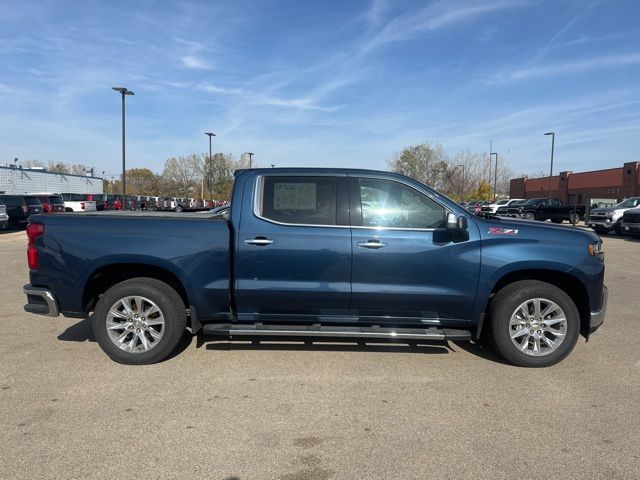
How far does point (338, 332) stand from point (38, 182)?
5536 centimetres

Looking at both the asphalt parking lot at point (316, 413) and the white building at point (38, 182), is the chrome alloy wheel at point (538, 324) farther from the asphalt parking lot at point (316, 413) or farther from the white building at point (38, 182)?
the white building at point (38, 182)

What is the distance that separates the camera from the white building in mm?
44188

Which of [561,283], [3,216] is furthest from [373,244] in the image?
[3,216]

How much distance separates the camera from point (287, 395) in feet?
12.7

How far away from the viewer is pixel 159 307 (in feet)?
14.6

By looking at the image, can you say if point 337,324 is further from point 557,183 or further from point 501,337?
point 557,183

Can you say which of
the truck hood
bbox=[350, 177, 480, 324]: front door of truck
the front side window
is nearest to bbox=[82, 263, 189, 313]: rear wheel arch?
bbox=[350, 177, 480, 324]: front door of truck

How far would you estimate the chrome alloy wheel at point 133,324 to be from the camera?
448cm

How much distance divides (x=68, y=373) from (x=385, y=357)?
303cm

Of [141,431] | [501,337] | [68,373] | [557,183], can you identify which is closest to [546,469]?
[501,337]

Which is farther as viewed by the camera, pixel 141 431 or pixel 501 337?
pixel 501 337

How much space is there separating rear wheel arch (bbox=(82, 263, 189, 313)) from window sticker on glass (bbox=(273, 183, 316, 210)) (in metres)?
1.24

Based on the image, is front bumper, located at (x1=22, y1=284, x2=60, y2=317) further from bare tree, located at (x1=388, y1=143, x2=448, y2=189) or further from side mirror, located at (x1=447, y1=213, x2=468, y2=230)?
bare tree, located at (x1=388, y1=143, x2=448, y2=189)

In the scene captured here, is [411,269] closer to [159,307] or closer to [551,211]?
[159,307]
